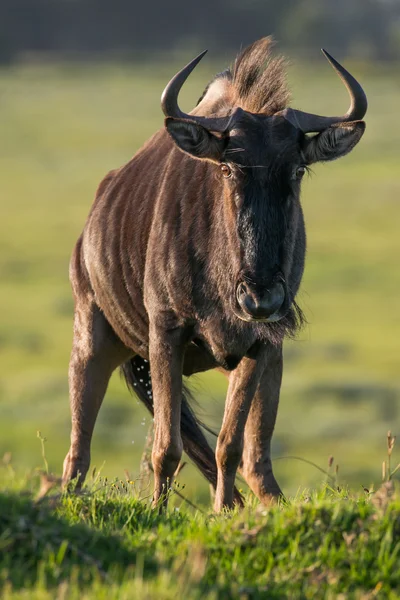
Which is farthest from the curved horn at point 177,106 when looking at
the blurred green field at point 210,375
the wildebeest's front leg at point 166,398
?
the wildebeest's front leg at point 166,398

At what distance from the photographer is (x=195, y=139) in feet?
24.5

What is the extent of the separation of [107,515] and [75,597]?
1.66 meters

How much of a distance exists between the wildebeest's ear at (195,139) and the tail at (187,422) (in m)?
2.50

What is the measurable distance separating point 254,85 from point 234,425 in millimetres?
2159

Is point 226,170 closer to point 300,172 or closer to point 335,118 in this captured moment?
point 300,172

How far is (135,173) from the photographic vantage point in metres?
9.20

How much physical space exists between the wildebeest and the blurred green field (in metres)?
0.61

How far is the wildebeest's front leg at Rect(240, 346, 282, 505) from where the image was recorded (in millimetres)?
8695

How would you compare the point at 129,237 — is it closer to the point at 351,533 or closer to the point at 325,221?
the point at 351,533

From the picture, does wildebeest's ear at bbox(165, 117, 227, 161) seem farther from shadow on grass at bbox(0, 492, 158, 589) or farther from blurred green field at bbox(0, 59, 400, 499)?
shadow on grass at bbox(0, 492, 158, 589)

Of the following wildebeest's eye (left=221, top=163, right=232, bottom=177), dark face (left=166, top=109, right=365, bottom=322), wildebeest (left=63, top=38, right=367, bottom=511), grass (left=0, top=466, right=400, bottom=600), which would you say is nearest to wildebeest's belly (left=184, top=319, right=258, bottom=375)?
wildebeest (left=63, top=38, right=367, bottom=511)

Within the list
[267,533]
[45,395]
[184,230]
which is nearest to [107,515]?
[267,533]

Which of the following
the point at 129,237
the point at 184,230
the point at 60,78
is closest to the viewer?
the point at 184,230

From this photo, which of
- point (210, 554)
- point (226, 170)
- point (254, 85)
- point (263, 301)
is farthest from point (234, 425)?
point (210, 554)
